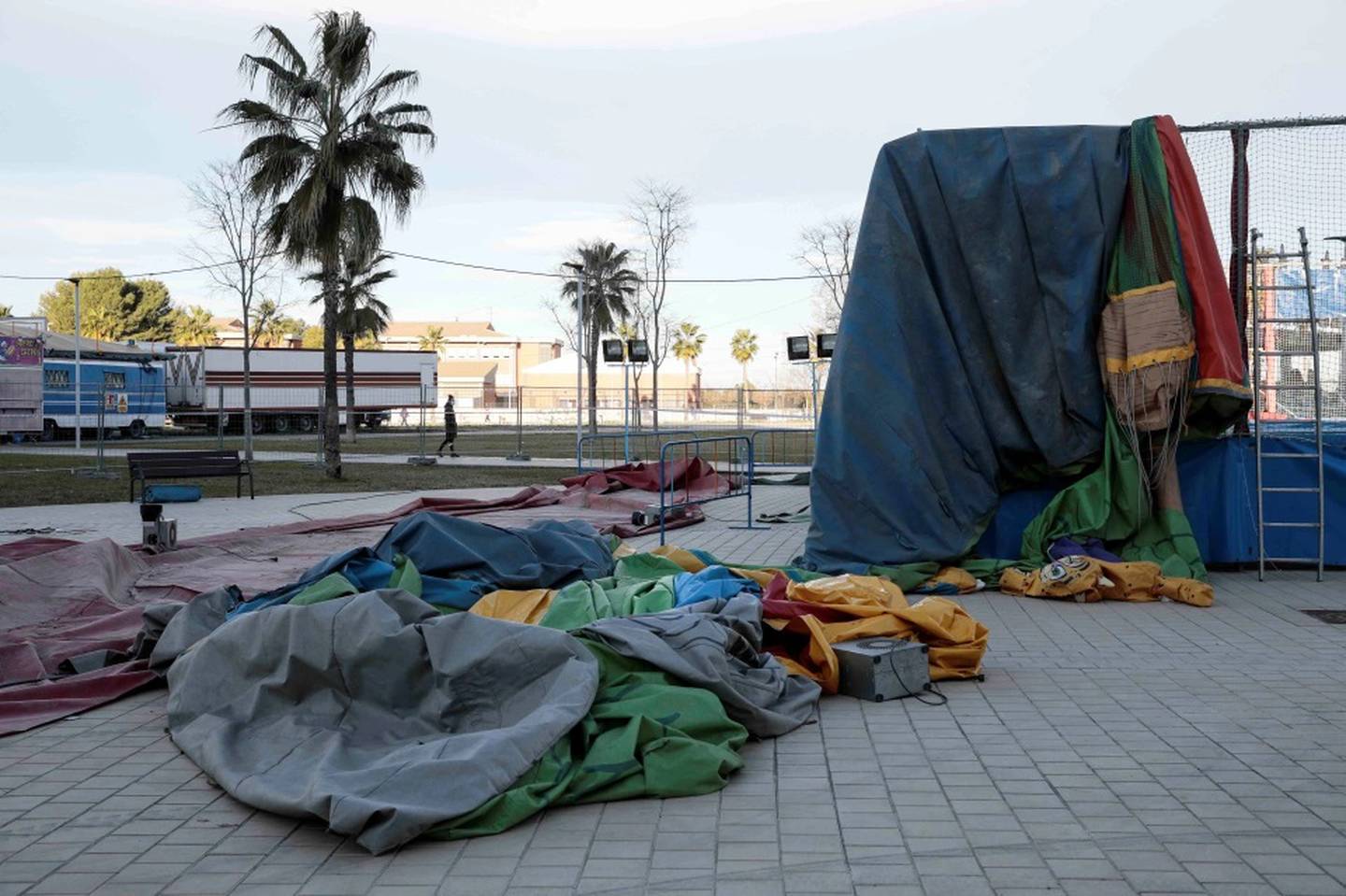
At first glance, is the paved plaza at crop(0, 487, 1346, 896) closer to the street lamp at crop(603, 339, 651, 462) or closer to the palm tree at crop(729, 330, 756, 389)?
the street lamp at crop(603, 339, 651, 462)

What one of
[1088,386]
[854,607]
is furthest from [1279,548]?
[854,607]

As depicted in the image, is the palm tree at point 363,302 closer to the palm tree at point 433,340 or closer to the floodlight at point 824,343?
the floodlight at point 824,343

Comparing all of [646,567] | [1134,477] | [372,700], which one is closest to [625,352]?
[1134,477]

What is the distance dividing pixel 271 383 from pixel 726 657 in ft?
176

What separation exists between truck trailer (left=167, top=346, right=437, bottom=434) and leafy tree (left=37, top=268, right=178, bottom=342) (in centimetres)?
2868

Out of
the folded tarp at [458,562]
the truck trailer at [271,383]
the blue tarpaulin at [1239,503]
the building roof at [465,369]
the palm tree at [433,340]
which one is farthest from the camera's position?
the palm tree at [433,340]

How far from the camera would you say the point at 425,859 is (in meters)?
4.23

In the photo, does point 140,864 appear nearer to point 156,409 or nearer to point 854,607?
point 854,607

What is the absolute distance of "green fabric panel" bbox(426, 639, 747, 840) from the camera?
4609 mm

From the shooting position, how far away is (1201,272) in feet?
33.0

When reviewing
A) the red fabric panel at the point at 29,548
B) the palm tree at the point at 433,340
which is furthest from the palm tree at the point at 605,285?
the palm tree at the point at 433,340

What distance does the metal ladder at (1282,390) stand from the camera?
1052cm

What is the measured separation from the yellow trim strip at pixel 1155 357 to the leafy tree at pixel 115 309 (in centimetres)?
8040

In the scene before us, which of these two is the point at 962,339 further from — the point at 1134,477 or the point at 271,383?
the point at 271,383
